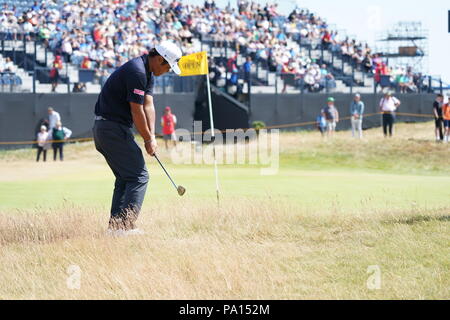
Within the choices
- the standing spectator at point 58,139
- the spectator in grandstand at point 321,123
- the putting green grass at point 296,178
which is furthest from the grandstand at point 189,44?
the putting green grass at point 296,178

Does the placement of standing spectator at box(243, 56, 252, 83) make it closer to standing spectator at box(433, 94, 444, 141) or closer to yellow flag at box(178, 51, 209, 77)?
standing spectator at box(433, 94, 444, 141)

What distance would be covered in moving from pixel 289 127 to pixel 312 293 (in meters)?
31.6

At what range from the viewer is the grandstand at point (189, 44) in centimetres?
3378

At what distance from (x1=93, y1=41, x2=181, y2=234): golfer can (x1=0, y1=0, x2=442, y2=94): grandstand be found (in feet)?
75.9

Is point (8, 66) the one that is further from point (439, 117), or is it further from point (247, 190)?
point (247, 190)

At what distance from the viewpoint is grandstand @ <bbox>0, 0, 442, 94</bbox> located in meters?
33.8

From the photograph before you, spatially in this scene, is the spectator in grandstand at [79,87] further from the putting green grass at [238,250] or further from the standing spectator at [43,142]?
the putting green grass at [238,250]


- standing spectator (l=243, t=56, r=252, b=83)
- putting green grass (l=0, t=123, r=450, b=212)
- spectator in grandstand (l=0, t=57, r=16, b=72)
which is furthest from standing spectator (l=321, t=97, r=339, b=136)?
spectator in grandstand (l=0, t=57, r=16, b=72)

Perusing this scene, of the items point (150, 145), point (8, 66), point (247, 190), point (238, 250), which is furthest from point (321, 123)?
point (238, 250)

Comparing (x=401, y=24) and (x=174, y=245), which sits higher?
(x=401, y=24)

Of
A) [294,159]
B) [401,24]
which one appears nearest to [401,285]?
[294,159]

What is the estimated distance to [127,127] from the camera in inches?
405

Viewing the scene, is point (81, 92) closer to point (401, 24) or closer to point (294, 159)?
point (294, 159)
